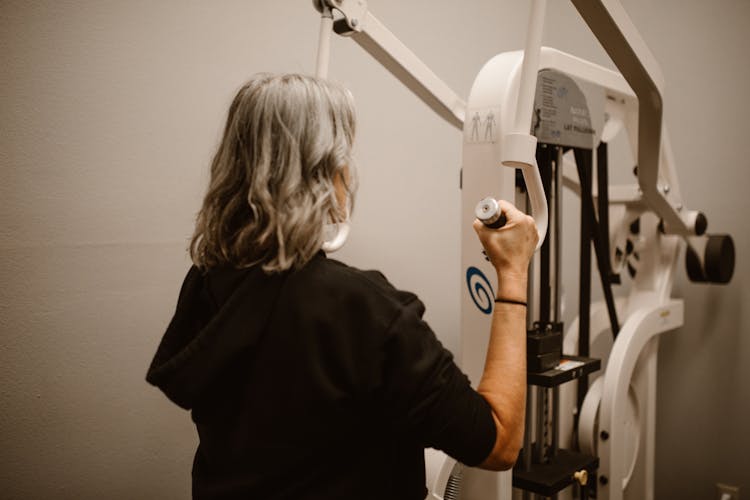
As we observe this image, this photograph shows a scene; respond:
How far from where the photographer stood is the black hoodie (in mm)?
742

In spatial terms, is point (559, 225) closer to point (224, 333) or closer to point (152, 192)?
point (224, 333)

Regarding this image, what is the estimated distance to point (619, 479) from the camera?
1585mm

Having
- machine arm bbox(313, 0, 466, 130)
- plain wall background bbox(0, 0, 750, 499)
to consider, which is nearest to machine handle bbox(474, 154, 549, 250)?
machine arm bbox(313, 0, 466, 130)

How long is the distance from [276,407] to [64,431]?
0.92 m

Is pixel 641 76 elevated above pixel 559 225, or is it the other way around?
pixel 641 76

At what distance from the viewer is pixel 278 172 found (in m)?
0.79

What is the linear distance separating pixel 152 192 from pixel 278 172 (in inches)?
34.2

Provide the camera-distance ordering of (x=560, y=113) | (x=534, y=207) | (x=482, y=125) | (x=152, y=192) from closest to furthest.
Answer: (x=534, y=207)
(x=482, y=125)
(x=560, y=113)
(x=152, y=192)

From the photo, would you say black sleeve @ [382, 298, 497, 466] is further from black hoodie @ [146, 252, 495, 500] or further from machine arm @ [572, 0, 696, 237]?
machine arm @ [572, 0, 696, 237]

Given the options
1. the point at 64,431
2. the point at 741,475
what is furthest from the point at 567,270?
the point at 64,431

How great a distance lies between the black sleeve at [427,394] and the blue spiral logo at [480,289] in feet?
1.28

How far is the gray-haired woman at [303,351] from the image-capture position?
75 cm

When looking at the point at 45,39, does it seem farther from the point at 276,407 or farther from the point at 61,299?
the point at 276,407

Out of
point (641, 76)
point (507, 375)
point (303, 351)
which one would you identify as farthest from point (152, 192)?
point (641, 76)
